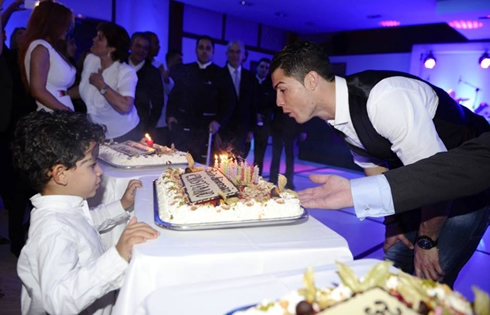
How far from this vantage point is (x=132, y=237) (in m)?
1.34

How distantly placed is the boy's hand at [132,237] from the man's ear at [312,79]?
116 centimetres

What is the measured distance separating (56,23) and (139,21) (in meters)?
6.87

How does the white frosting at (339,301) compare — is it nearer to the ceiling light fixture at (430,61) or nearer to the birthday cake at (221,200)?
the birthday cake at (221,200)

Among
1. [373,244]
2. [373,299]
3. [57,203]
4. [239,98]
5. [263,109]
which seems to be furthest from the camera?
[263,109]

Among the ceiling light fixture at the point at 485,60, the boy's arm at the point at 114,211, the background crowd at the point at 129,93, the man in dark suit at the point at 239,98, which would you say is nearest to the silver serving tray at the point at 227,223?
the boy's arm at the point at 114,211

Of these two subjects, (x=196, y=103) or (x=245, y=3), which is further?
(x=245, y=3)

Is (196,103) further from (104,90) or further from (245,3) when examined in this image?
(245,3)

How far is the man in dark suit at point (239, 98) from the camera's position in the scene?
19.7ft

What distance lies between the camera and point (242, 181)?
203cm

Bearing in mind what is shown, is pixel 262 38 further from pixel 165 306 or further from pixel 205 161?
pixel 165 306

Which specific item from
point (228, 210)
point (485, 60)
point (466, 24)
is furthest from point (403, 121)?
point (485, 60)

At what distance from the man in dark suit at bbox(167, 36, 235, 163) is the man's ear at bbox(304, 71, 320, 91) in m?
3.60

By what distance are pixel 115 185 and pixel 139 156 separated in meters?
0.41

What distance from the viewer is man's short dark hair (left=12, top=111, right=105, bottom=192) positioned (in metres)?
1.60
